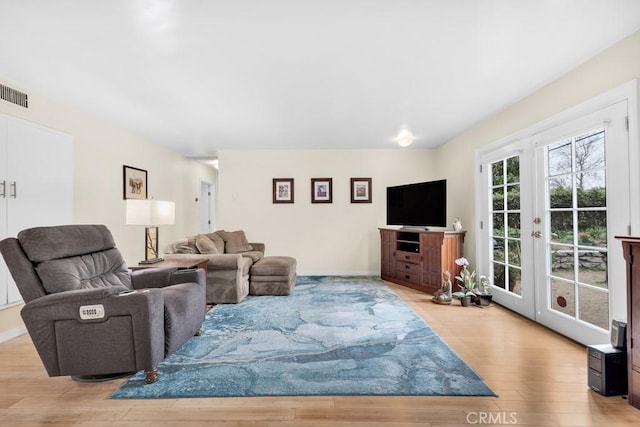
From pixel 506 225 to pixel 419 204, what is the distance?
51.2 inches

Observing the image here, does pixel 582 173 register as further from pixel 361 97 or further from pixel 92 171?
pixel 92 171

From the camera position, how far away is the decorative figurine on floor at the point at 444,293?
3.79m

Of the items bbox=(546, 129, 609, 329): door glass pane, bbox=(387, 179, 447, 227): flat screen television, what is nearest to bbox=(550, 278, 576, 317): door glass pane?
bbox=(546, 129, 609, 329): door glass pane

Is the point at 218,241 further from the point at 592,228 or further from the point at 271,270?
the point at 592,228

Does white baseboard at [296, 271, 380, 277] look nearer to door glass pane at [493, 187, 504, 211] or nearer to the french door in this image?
the french door

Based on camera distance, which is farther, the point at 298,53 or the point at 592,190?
the point at 592,190

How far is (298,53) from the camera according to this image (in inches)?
92.2

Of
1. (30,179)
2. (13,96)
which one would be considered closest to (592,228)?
(30,179)

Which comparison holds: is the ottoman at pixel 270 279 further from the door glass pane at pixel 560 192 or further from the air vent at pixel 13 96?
the door glass pane at pixel 560 192

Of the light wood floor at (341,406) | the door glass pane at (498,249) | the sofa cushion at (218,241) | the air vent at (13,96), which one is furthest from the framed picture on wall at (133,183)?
the door glass pane at (498,249)

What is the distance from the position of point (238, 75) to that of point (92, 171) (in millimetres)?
2376

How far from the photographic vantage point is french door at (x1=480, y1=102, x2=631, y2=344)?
90.0 inches

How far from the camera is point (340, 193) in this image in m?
5.70

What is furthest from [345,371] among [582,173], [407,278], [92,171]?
[92,171]
